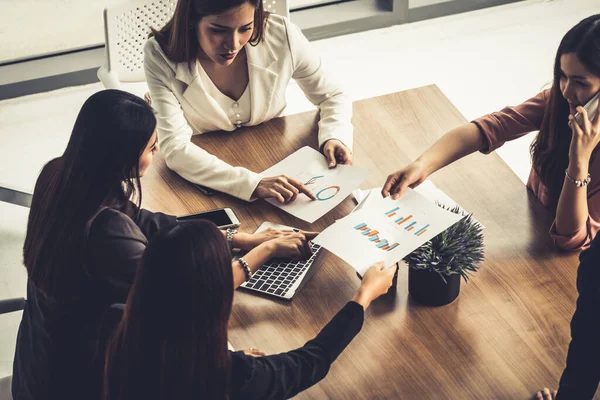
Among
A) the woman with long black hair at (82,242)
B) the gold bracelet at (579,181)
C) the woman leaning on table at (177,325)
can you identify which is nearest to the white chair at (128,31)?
the woman with long black hair at (82,242)

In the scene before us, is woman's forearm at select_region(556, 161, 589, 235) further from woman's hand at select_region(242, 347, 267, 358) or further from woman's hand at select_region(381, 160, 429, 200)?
woman's hand at select_region(242, 347, 267, 358)

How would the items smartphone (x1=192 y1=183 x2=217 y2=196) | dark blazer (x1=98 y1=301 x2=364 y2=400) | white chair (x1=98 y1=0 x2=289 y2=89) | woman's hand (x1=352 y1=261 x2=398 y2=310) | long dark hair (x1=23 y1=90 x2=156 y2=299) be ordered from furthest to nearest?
white chair (x1=98 y1=0 x2=289 y2=89) < smartphone (x1=192 y1=183 x2=217 y2=196) < woman's hand (x1=352 y1=261 x2=398 y2=310) < long dark hair (x1=23 y1=90 x2=156 y2=299) < dark blazer (x1=98 y1=301 x2=364 y2=400)

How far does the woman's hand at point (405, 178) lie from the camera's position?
2.04m

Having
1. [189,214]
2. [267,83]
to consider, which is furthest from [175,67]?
[189,214]

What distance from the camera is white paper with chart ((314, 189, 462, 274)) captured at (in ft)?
5.81

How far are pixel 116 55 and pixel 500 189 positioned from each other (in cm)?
152

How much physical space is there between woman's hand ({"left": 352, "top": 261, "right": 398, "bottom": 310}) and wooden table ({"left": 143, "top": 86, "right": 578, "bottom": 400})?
0.06m

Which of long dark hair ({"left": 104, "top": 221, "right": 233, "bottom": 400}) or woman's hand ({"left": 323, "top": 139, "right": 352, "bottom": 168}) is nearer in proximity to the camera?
long dark hair ({"left": 104, "top": 221, "right": 233, "bottom": 400})

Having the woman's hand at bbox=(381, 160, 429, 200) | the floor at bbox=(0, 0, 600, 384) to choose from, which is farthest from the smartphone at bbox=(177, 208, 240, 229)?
the floor at bbox=(0, 0, 600, 384)

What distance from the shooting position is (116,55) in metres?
2.89

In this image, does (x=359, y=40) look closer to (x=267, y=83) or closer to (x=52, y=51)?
(x=52, y=51)

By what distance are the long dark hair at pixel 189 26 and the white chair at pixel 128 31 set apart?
22.5 inches

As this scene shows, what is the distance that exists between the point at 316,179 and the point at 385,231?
1.17 feet

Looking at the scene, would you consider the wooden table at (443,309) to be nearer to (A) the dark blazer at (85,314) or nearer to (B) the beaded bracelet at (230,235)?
(B) the beaded bracelet at (230,235)
